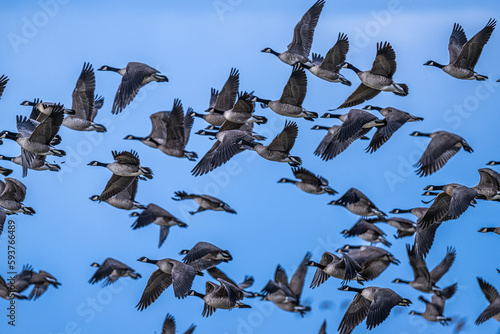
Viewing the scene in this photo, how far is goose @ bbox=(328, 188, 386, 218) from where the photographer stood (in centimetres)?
1928

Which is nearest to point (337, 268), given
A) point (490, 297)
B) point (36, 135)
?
point (490, 297)

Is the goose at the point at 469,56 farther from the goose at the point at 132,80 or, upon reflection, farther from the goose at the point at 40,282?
the goose at the point at 40,282

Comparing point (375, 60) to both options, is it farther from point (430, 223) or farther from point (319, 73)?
point (430, 223)

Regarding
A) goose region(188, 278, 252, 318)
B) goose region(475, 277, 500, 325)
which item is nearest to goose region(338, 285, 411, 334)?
goose region(188, 278, 252, 318)

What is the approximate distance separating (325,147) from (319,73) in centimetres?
240

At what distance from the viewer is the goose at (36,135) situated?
17.2 m

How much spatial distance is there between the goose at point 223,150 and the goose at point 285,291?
3.33 meters

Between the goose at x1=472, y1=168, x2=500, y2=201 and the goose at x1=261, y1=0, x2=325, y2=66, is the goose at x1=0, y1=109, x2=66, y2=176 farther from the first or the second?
the goose at x1=472, y1=168, x2=500, y2=201

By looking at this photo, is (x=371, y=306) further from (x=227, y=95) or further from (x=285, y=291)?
(x=227, y=95)

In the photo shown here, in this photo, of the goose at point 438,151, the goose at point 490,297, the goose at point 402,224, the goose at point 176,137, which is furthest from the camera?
the goose at point 402,224

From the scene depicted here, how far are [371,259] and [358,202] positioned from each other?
169 cm

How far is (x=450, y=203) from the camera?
15922 mm

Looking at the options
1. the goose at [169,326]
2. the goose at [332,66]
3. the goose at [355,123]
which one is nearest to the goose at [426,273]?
the goose at [355,123]

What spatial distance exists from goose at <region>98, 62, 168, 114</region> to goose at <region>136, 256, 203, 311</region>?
315 centimetres
